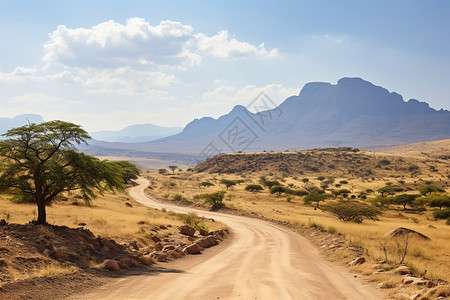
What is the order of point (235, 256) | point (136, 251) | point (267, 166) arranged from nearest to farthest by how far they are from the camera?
1. point (136, 251)
2. point (235, 256)
3. point (267, 166)

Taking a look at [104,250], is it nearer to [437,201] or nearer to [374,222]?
[374,222]

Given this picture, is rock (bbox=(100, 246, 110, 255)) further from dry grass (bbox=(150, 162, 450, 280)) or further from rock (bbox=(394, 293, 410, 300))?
rock (bbox=(394, 293, 410, 300))

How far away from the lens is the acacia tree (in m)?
17.3

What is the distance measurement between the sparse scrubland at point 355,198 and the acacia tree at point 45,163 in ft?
51.2

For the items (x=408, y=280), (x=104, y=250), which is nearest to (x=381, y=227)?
(x=408, y=280)

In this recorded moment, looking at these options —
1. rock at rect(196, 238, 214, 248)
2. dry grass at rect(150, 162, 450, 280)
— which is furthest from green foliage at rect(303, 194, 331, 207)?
rock at rect(196, 238, 214, 248)

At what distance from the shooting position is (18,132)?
17.5 m

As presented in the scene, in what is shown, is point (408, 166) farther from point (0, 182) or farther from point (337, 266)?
point (0, 182)

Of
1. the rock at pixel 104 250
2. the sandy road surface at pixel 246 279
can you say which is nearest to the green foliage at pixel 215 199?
the sandy road surface at pixel 246 279

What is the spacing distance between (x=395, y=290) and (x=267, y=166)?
113 metres

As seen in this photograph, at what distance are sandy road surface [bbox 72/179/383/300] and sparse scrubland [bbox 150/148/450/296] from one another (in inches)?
72.8

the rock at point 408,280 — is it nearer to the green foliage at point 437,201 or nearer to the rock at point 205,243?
the rock at point 205,243

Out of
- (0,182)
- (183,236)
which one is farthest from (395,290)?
(0,182)

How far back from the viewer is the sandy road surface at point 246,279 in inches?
427
